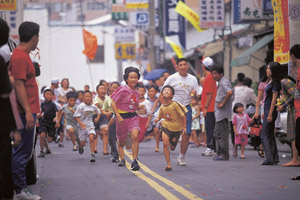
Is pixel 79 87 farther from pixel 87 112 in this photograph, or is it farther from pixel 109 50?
pixel 87 112

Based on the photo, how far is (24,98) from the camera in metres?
7.60

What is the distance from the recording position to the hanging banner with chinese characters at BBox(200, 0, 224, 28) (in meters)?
25.9

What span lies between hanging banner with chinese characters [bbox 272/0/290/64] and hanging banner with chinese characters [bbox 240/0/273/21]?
725 cm

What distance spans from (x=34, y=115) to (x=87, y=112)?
22.4ft

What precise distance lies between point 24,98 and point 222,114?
22.8 feet

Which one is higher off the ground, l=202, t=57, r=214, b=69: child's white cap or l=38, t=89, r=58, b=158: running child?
l=202, t=57, r=214, b=69: child's white cap

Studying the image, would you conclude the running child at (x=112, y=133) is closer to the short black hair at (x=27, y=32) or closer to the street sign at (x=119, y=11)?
the short black hair at (x=27, y=32)

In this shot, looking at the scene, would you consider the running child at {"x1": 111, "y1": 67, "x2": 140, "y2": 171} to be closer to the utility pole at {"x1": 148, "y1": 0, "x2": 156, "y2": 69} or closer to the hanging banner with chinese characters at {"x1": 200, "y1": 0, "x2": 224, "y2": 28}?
the hanging banner with chinese characters at {"x1": 200, "y1": 0, "x2": 224, "y2": 28}

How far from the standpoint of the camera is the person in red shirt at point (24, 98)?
761 centimetres

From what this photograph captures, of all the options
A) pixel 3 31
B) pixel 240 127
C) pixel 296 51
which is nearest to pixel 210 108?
pixel 240 127

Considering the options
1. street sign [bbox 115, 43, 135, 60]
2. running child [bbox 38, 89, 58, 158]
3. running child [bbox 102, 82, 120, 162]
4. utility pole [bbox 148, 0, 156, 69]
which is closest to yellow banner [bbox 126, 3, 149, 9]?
utility pole [bbox 148, 0, 156, 69]

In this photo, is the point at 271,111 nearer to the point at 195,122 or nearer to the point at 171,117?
the point at 171,117

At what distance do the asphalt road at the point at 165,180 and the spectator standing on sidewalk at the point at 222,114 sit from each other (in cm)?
33

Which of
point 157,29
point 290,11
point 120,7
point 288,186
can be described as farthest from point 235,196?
point 157,29
